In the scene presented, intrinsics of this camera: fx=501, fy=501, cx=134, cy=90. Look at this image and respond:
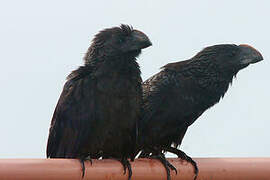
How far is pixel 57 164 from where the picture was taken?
8.16 feet

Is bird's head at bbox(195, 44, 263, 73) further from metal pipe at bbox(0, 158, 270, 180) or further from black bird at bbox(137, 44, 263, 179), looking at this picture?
metal pipe at bbox(0, 158, 270, 180)

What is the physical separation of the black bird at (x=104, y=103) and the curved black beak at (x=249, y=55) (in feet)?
3.51

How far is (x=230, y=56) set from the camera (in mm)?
4352

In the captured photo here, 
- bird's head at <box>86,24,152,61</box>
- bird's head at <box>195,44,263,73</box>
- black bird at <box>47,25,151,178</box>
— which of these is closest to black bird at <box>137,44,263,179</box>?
bird's head at <box>195,44,263,73</box>

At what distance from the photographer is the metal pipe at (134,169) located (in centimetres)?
240

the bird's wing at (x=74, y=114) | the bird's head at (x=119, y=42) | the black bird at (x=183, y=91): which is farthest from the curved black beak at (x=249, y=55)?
the bird's wing at (x=74, y=114)

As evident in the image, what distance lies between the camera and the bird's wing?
11.5ft

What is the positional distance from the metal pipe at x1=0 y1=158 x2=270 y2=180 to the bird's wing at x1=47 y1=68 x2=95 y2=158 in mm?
743

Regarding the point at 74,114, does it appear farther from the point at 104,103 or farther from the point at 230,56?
the point at 230,56

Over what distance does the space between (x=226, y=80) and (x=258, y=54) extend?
13.7 inches

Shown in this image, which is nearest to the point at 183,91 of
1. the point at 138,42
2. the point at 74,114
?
the point at 138,42

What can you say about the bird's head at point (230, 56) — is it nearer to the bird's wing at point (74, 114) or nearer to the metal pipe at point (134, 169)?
the bird's wing at point (74, 114)

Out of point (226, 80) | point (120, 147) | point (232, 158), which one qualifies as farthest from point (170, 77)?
point (232, 158)

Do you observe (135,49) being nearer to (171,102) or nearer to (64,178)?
(171,102)
